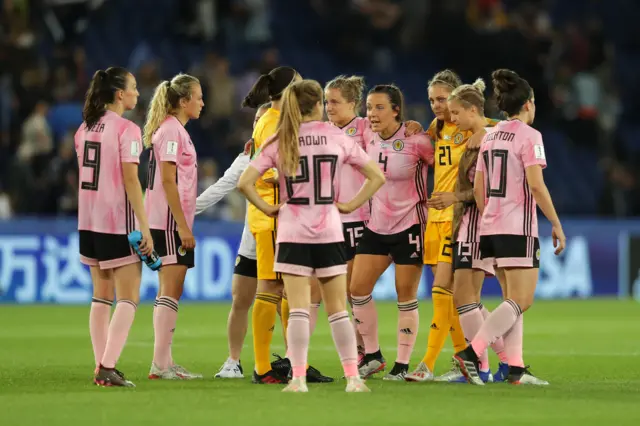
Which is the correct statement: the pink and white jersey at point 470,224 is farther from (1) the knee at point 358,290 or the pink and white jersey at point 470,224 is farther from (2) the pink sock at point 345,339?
(2) the pink sock at point 345,339

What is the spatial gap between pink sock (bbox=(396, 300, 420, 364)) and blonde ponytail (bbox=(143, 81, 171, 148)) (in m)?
2.19

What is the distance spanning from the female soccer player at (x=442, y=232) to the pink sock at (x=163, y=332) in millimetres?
1731

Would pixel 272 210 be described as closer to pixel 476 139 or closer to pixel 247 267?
pixel 247 267

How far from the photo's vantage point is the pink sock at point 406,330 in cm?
970

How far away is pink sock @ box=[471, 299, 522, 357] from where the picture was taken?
8.95 meters

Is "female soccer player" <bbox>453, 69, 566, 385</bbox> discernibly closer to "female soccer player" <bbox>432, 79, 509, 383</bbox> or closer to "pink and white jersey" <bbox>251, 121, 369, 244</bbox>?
"female soccer player" <bbox>432, 79, 509, 383</bbox>

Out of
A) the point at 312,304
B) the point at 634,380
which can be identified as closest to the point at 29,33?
the point at 312,304

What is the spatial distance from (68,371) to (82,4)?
12.1 m

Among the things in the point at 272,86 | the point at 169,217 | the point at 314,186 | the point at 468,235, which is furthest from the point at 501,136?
the point at 169,217

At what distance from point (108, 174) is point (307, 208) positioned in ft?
4.88

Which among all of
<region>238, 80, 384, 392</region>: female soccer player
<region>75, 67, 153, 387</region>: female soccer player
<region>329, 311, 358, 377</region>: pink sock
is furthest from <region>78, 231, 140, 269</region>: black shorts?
<region>329, 311, 358, 377</region>: pink sock

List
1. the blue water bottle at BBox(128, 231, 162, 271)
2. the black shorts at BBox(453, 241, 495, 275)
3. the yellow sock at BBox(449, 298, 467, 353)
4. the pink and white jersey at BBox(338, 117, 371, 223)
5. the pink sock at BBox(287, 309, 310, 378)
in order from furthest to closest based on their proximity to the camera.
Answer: the pink and white jersey at BBox(338, 117, 371, 223)
the yellow sock at BBox(449, 298, 467, 353)
the black shorts at BBox(453, 241, 495, 275)
the blue water bottle at BBox(128, 231, 162, 271)
the pink sock at BBox(287, 309, 310, 378)

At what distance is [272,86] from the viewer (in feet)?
31.0

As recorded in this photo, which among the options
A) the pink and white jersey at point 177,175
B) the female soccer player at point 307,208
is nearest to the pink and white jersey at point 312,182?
the female soccer player at point 307,208
